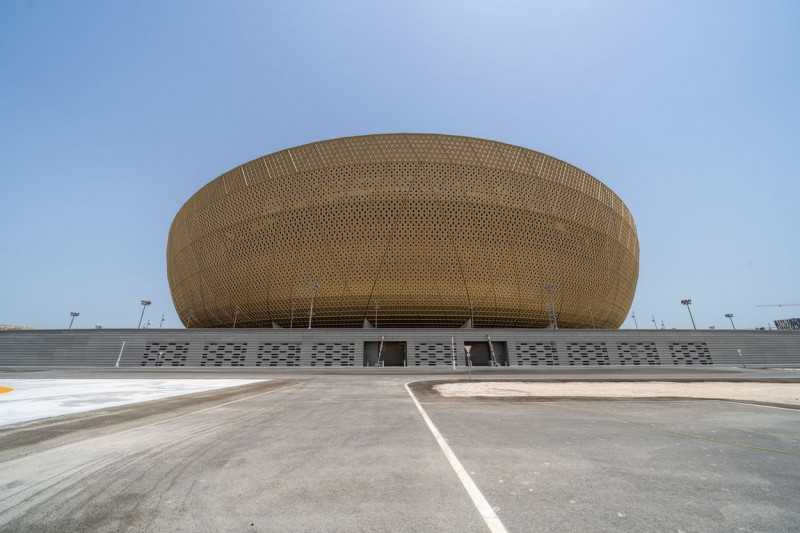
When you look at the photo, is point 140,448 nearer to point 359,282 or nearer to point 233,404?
point 233,404

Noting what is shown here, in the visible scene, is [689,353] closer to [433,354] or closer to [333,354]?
[433,354]

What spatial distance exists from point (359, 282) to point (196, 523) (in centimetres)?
3149

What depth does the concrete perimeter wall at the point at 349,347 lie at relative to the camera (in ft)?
110

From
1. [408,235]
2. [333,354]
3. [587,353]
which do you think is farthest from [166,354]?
[587,353]

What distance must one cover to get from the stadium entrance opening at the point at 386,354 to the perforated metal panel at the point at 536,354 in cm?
1304

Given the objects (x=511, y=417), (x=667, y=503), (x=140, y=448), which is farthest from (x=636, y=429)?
(x=140, y=448)

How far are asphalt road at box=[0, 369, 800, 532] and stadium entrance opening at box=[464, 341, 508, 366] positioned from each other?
2926cm

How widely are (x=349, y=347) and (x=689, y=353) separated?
130 feet

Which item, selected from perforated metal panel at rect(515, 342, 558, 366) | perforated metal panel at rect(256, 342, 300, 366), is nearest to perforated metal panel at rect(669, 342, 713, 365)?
perforated metal panel at rect(515, 342, 558, 366)

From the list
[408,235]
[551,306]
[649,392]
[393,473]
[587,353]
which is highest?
[408,235]

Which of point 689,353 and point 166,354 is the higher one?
point 689,353

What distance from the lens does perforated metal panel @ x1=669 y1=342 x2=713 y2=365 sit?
36.0 m

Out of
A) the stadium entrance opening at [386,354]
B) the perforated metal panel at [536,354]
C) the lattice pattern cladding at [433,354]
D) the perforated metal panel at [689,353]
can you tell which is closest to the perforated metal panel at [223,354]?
the stadium entrance opening at [386,354]

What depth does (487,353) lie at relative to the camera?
36.4m
